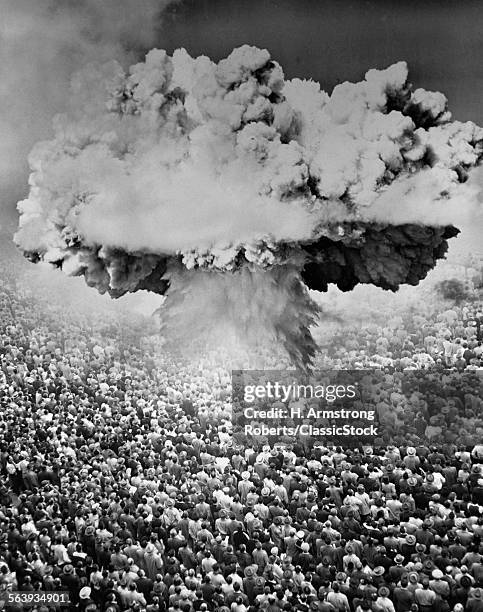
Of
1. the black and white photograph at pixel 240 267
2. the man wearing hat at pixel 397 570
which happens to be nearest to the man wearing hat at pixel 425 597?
the man wearing hat at pixel 397 570

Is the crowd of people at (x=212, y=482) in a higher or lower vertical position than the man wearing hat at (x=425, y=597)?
higher

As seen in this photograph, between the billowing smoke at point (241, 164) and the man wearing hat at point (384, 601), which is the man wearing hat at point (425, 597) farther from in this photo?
the billowing smoke at point (241, 164)

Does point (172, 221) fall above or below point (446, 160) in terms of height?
below

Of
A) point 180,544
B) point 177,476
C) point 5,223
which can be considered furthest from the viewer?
point 5,223

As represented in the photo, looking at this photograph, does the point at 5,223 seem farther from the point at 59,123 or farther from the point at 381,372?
the point at 381,372

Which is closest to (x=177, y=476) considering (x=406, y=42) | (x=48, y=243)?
(x=48, y=243)

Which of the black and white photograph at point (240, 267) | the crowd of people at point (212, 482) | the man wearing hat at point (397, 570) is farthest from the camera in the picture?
the black and white photograph at point (240, 267)
